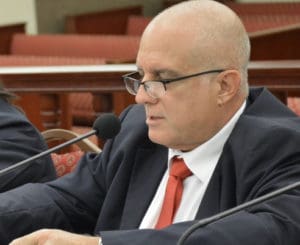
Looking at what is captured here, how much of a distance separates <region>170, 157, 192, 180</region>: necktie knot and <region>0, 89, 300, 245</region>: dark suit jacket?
0.08 m

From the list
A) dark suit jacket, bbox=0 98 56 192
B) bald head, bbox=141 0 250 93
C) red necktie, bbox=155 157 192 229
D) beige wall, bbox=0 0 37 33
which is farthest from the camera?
beige wall, bbox=0 0 37 33

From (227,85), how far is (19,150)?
36.6 inches

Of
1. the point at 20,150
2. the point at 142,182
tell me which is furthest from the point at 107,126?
the point at 20,150

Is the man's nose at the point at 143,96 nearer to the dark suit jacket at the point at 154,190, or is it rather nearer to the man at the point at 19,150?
the dark suit jacket at the point at 154,190

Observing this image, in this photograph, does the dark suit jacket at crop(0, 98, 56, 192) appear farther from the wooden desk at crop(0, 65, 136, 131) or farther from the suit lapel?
the wooden desk at crop(0, 65, 136, 131)

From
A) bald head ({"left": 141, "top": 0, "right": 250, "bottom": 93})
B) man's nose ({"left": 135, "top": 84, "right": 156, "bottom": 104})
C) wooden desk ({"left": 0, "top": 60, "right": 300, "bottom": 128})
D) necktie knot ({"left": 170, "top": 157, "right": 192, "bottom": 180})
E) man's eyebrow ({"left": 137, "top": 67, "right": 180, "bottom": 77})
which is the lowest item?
wooden desk ({"left": 0, "top": 60, "right": 300, "bottom": 128})

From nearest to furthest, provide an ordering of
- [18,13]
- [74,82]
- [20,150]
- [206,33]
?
1. [206,33]
2. [20,150]
3. [74,82]
4. [18,13]

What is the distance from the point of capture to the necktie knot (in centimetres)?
196

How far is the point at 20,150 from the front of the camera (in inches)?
102

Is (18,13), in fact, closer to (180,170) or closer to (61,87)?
(61,87)

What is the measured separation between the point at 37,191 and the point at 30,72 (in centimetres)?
135

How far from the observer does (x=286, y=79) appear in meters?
3.06

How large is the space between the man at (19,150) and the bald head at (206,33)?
0.82m

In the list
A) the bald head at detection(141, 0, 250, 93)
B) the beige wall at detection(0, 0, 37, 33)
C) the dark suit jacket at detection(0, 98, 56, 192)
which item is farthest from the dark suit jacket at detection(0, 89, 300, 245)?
the beige wall at detection(0, 0, 37, 33)
